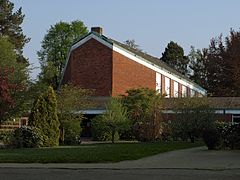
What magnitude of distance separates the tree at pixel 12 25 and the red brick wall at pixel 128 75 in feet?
70.9

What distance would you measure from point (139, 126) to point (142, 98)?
5.05m

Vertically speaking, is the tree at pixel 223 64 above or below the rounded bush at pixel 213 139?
above

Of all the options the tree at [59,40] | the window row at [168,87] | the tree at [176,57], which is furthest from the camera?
the tree at [176,57]

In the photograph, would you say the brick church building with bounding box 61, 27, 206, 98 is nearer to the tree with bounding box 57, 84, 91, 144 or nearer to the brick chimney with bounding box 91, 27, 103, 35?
the brick chimney with bounding box 91, 27, 103, 35

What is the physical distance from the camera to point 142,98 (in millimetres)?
43750

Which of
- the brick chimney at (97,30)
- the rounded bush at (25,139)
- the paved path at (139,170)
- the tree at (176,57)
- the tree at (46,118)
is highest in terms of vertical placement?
the tree at (176,57)

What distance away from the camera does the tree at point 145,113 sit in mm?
37406

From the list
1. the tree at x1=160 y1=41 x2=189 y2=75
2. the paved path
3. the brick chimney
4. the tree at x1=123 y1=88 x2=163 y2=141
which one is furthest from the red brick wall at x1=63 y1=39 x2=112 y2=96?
the tree at x1=160 y1=41 x2=189 y2=75

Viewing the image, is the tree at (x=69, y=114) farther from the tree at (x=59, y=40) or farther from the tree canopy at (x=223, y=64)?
the tree at (x=59, y=40)

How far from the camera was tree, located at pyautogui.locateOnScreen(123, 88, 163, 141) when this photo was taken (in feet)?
123

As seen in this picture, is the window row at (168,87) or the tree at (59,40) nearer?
the window row at (168,87)

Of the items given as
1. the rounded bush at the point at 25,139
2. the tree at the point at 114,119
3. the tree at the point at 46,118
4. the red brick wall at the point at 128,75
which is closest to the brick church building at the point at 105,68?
the red brick wall at the point at 128,75

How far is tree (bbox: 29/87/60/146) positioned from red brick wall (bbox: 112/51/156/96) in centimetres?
2267

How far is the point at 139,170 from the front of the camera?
1644 cm
